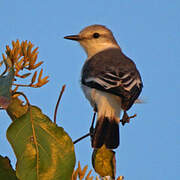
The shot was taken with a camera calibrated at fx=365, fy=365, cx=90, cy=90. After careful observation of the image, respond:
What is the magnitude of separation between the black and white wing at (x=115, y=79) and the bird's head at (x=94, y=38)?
145 centimetres

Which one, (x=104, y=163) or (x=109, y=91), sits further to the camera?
(x=109, y=91)

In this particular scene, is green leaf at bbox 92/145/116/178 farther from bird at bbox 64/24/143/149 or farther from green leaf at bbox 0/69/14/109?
green leaf at bbox 0/69/14/109

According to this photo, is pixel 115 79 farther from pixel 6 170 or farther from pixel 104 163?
pixel 6 170

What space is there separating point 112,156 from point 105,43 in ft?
14.0

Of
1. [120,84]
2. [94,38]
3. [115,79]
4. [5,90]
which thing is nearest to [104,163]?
[5,90]

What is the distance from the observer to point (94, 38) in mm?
7008

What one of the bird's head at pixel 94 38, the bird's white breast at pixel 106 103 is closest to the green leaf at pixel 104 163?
the bird's white breast at pixel 106 103

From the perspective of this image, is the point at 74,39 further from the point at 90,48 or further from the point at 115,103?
the point at 115,103

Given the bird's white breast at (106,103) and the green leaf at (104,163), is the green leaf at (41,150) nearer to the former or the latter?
the green leaf at (104,163)

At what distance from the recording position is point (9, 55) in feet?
10.2

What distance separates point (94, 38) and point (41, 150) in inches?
189

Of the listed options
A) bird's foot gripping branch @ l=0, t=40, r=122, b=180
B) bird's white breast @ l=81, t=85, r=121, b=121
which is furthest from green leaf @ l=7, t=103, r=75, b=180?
bird's white breast @ l=81, t=85, r=121, b=121

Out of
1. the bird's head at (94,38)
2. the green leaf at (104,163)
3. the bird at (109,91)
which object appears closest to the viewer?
the green leaf at (104,163)

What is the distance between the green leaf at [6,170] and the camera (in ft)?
8.67
